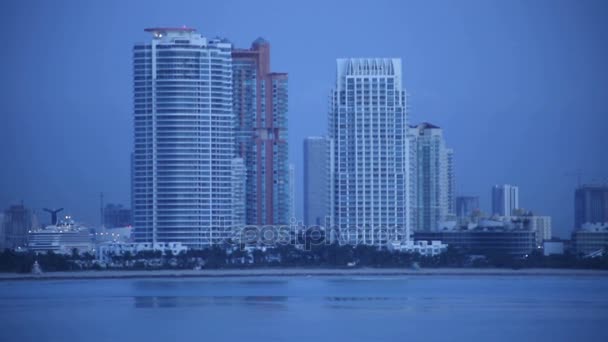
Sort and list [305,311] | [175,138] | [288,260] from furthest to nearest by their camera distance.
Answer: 1. [288,260]
2. [175,138]
3. [305,311]

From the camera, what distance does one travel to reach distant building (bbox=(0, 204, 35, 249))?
90562mm

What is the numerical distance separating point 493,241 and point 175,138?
70.9 ft

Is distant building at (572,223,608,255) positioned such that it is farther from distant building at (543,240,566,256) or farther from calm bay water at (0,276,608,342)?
calm bay water at (0,276,608,342)

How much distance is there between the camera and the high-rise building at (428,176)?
316 ft

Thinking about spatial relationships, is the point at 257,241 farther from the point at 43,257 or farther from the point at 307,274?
the point at 43,257

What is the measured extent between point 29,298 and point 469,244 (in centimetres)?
3808

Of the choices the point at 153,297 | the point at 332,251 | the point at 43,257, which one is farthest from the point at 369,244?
the point at 153,297

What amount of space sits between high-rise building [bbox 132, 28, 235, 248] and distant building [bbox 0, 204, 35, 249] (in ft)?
37.7

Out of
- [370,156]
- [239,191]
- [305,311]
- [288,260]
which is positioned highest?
[370,156]

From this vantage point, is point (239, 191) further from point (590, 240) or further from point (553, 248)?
point (590, 240)

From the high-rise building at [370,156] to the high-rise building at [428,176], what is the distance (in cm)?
950

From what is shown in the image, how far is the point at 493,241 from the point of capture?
89.2 m

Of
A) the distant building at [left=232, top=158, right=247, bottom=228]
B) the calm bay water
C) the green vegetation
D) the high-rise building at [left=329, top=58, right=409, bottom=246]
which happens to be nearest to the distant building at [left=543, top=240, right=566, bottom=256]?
the green vegetation

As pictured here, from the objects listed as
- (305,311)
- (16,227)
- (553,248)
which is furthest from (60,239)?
(305,311)
